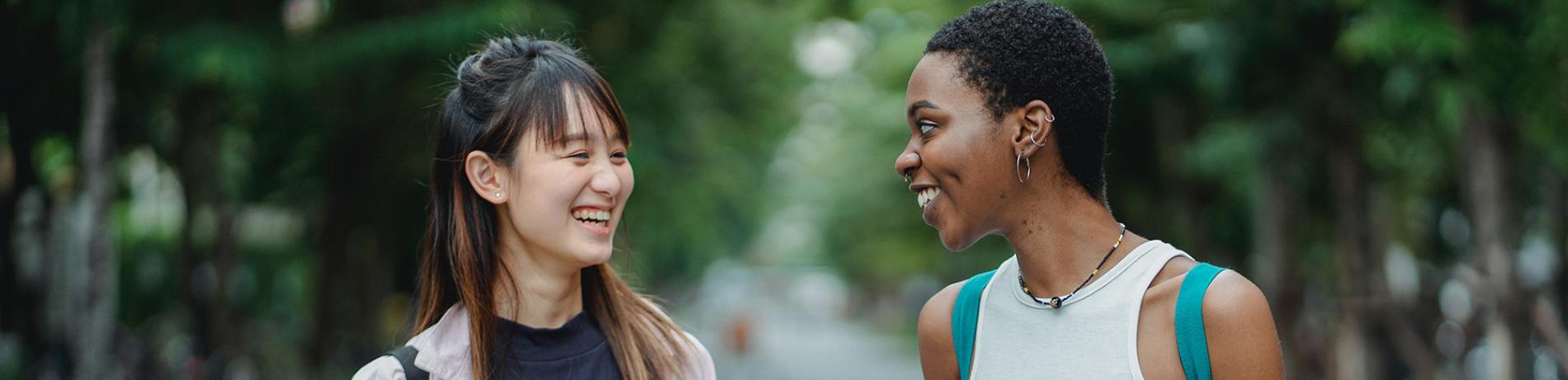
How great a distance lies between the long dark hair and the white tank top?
2.39ft

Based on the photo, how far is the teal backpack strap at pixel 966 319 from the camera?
2645mm

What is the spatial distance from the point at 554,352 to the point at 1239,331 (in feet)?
4.27

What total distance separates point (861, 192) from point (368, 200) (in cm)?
2231

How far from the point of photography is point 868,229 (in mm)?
40125

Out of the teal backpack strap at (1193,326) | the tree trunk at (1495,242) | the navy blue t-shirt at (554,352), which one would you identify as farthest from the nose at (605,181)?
the tree trunk at (1495,242)

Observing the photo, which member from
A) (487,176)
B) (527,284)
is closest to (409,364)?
(527,284)

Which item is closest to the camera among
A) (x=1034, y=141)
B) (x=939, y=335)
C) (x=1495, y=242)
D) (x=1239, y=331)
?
(x=1239, y=331)

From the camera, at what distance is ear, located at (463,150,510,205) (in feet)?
A: 8.87

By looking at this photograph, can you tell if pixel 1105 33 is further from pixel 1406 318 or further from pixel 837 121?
pixel 837 121

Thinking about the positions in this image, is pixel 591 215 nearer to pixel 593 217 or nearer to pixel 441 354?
pixel 593 217

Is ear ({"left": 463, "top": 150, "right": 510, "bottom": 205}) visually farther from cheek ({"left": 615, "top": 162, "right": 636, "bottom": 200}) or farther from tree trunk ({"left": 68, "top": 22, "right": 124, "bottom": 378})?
tree trunk ({"left": 68, "top": 22, "right": 124, "bottom": 378})

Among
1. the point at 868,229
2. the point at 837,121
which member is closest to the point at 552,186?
the point at 837,121

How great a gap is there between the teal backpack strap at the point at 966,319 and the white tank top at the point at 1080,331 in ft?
0.18

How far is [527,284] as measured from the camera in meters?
2.77
